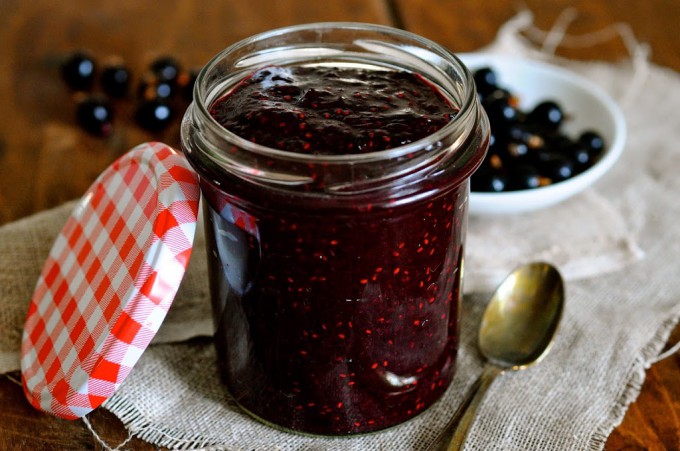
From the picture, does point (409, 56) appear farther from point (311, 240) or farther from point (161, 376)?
point (161, 376)

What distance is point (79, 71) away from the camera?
1620mm

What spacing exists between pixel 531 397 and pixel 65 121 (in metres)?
1.06

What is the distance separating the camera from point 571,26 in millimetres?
1855

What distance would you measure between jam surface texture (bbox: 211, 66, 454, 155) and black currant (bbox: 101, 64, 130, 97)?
2.59 feet

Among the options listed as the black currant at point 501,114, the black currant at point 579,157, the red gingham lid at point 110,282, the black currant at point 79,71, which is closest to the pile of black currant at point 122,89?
the black currant at point 79,71

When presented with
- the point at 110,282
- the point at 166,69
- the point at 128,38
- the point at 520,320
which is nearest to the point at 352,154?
the point at 110,282

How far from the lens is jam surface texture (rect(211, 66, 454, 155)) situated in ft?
2.55

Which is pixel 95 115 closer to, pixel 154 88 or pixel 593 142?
pixel 154 88

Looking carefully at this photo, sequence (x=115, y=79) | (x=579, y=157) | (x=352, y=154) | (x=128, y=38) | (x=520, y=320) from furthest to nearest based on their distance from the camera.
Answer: (x=128, y=38) < (x=115, y=79) < (x=579, y=157) < (x=520, y=320) < (x=352, y=154)

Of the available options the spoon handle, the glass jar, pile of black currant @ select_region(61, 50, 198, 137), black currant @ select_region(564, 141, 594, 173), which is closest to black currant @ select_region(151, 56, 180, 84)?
pile of black currant @ select_region(61, 50, 198, 137)

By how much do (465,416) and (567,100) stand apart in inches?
32.3

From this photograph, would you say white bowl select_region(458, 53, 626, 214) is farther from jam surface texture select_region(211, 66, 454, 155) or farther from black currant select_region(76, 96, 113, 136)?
black currant select_region(76, 96, 113, 136)

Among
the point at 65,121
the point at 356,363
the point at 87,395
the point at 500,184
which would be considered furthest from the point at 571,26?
the point at 87,395

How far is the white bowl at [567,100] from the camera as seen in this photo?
129cm
